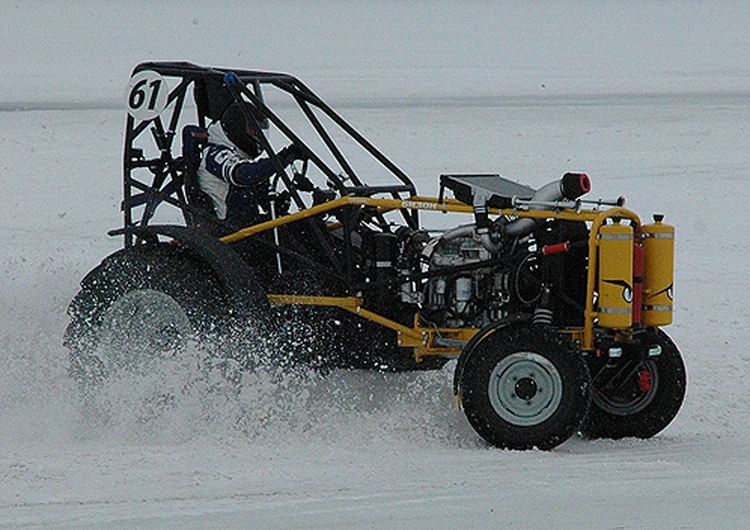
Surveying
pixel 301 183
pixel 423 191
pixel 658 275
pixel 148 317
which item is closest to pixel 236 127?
pixel 301 183

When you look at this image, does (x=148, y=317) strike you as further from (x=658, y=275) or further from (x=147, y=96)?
(x=658, y=275)

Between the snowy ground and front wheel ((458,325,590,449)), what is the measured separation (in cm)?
12

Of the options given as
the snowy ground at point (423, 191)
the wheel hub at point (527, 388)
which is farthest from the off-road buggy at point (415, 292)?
the snowy ground at point (423, 191)

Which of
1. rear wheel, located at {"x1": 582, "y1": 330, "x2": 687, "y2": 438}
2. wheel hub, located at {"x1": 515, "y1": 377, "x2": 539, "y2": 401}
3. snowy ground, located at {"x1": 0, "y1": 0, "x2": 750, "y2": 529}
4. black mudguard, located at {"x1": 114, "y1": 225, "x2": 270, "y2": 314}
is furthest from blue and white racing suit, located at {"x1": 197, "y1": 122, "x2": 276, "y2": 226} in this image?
rear wheel, located at {"x1": 582, "y1": 330, "x2": 687, "y2": 438}

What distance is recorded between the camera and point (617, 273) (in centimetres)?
611

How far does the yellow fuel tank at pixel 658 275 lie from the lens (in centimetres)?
625

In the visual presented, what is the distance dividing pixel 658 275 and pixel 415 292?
4.10 ft

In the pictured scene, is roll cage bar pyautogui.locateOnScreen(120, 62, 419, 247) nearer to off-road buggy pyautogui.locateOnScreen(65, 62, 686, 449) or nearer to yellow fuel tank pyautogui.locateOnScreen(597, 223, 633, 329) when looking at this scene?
off-road buggy pyautogui.locateOnScreen(65, 62, 686, 449)

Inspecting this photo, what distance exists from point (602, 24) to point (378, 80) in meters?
9.66

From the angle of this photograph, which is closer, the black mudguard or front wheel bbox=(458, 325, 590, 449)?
front wheel bbox=(458, 325, 590, 449)

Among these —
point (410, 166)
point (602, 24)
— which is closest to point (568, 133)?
point (410, 166)

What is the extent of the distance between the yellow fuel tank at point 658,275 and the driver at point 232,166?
74.2 inches

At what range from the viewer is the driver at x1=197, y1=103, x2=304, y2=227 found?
22.8ft

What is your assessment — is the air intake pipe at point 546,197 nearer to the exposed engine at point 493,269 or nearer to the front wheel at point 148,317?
the exposed engine at point 493,269
